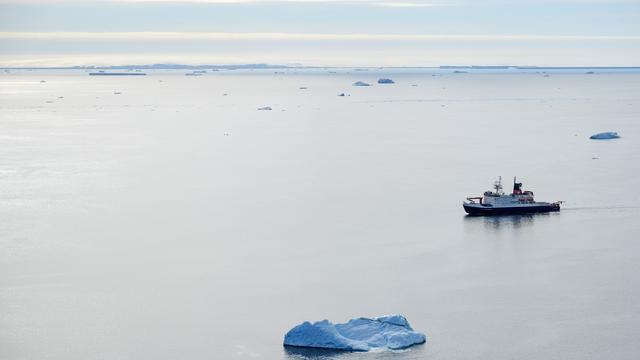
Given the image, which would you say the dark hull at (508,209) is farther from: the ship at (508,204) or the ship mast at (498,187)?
the ship mast at (498,187)

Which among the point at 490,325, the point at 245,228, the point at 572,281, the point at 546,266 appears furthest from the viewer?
the point at 245,228

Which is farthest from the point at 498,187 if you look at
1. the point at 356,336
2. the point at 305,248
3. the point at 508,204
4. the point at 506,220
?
the point at 356,336

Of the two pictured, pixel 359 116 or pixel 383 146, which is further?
pixel 359 116

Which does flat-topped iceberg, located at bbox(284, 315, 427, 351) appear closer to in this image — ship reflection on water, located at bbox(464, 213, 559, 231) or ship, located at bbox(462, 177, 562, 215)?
ship reflection on water, located at bbox(464, 213, 559, 231)

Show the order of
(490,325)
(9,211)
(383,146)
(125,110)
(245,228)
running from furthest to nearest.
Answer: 1. (125,110)
2. (383,146)
3. (9,211)
4. (245,228)
5. (490,325)

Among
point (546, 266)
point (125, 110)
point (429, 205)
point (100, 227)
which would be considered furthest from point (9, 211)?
point (125, 110)

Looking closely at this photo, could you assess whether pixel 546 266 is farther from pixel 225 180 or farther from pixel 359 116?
pixel 359 116

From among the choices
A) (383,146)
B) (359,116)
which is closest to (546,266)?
(383,146)
